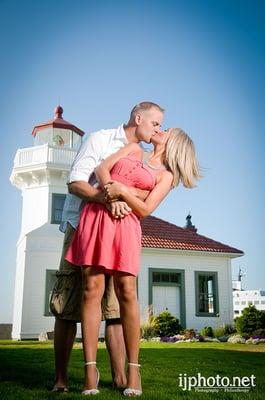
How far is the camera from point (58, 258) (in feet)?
41.8

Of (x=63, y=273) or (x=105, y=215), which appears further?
(x=63, y=273)

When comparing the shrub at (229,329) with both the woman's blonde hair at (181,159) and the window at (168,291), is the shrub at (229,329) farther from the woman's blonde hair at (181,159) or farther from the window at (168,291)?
the woman's blonde hair at (181,159)

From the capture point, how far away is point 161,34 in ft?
20.3

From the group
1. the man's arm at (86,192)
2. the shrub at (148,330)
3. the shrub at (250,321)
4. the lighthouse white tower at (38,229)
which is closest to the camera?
the man's arm at (86,192)

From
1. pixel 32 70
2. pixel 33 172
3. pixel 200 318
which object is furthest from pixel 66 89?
pixel 200 318

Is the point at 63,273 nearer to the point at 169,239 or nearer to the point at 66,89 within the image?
the point at 66,89

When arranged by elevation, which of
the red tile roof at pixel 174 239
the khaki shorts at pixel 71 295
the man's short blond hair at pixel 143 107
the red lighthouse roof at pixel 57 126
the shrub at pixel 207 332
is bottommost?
the shrub at pixel 207 332

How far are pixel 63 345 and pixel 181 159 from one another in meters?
1.21

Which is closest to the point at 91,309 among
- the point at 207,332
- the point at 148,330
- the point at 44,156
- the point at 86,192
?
the point at 86,192

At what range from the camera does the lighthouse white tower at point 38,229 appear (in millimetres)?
12242

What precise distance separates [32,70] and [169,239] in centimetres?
883

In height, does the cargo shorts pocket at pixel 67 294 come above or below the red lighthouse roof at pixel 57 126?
below

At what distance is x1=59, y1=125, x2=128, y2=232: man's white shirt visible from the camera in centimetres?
247

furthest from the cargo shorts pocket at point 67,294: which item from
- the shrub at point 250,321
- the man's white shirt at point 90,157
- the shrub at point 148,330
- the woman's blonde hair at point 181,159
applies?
the shrub at point 250,321
